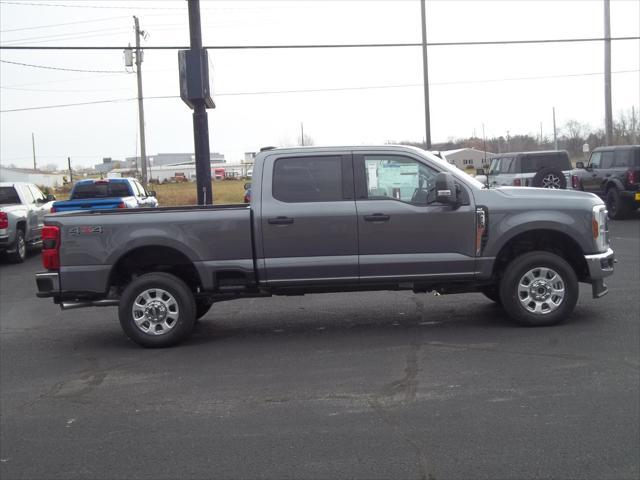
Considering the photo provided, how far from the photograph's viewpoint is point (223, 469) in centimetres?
461

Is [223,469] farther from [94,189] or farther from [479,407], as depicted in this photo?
[94,189]

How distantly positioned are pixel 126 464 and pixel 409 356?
3305 mm

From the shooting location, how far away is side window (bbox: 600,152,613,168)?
21641 millimetres

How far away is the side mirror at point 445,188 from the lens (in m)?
7.68

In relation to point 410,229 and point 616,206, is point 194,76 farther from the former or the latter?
point 616,206

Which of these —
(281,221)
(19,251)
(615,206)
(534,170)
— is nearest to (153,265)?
(281,221)

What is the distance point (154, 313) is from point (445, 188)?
345 cm

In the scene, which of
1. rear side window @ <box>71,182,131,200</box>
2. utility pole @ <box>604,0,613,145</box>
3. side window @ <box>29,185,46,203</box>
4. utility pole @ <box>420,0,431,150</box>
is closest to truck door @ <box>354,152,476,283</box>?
rear side window @ <box>71,182,131,200</box>

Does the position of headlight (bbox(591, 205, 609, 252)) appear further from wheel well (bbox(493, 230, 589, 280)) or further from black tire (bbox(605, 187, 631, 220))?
black tire (bbox(605, 187, 631, 220))

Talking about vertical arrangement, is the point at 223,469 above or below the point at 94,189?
below

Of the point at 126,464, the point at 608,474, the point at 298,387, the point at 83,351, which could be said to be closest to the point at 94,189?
the point at 83,351

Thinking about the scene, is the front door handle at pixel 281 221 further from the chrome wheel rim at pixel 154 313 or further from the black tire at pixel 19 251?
the black tire at pixel 19 251

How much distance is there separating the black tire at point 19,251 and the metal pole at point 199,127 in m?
4.50

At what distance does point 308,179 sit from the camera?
8.12 meters
